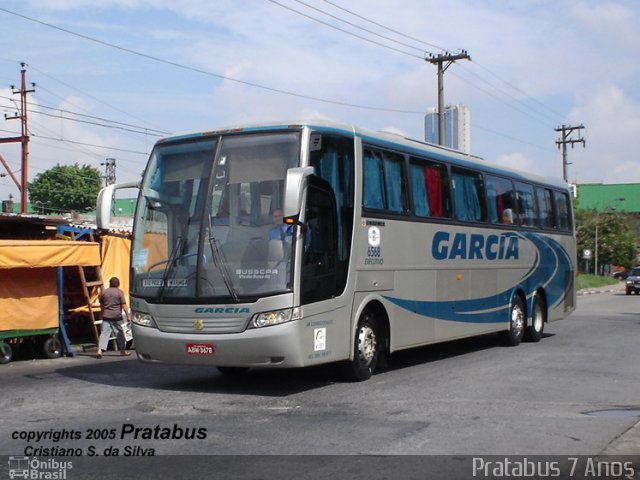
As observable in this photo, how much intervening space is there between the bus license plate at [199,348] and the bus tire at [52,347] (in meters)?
6.13

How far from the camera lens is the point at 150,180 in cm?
1164

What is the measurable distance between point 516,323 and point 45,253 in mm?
9647

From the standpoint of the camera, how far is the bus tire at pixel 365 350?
1191 cm

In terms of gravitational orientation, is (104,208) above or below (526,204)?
below

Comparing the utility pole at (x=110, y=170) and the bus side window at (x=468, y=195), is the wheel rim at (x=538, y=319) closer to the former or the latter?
the bus side window at (x=468, y=195)

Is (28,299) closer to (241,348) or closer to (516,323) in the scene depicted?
(241,348)

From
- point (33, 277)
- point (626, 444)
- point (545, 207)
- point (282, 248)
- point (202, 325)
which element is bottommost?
point (626, 444)

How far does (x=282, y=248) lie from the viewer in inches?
414

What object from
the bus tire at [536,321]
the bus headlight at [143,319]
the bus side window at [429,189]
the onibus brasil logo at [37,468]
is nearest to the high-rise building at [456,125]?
the bus tire at [536,321]

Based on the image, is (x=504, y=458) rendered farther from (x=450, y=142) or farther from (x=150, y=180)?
(x=450, y=142)

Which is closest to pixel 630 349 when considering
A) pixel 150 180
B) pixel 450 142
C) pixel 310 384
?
pixel 310 384

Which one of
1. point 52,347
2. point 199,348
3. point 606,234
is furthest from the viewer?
point 606,234

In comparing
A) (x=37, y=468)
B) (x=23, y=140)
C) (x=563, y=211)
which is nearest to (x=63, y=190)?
(x=23, y=140)

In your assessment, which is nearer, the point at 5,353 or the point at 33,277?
the point at 5,353
